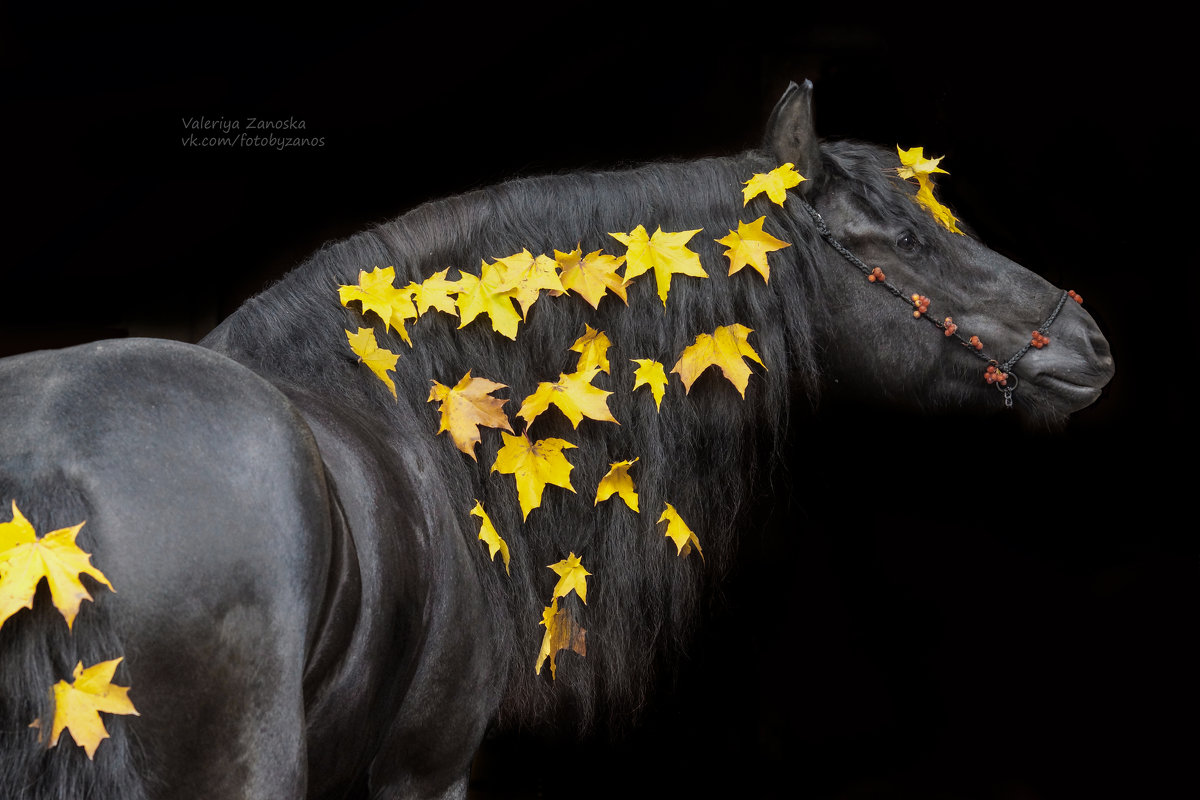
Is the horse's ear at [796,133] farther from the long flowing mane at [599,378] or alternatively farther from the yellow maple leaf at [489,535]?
the yellow maple leaf at [489,535]

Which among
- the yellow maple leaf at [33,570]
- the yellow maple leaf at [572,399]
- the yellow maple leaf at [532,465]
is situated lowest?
the yellow maple leaf at [532,465]

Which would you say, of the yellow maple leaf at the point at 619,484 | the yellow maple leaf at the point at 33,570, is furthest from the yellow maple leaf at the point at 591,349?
the yellow maple leaf at the point at 33,570

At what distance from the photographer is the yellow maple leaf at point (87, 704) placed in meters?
1.51

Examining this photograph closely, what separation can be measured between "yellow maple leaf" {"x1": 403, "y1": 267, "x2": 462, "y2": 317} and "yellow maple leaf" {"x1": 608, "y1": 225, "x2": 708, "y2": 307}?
43 cm

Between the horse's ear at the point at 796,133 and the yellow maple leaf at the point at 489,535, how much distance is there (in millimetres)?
1255

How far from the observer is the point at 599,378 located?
2555 mm

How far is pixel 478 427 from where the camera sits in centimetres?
245

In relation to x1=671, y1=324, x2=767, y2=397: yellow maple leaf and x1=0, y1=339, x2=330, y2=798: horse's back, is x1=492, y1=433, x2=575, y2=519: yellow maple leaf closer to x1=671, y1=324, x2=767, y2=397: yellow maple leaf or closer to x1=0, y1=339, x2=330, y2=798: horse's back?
x1=671, y1=324, x2=767, y2=397: yellow maple leaf

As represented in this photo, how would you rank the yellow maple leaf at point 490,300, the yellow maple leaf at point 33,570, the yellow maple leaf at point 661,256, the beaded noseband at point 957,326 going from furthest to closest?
the beaded noseband at point 957,326 < the yellow maple leaf at point 661,256 < the yellow maple leaf at point 490,300 < the yellow maple leaf at point 33,570

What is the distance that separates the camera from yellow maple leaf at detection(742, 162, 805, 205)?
2688mm

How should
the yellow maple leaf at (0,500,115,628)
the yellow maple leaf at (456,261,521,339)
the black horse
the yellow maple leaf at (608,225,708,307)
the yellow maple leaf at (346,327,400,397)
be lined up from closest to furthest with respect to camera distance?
the yellow maple leaf at (0,500,115,628), the black horse, the yellow maple leaf at (346,327,400,397), the yellow maple leaf at (456,261,521,339), the yellow maple leaf at (608,225,708,307)

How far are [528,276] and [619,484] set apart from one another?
55 cm

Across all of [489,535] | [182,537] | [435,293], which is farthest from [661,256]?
[182,537]

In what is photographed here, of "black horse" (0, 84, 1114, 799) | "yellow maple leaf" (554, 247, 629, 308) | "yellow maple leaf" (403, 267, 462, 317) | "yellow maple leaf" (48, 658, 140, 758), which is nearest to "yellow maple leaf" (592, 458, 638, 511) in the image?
"black horse" (0, 84, 1114, 799)
